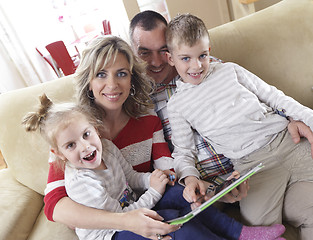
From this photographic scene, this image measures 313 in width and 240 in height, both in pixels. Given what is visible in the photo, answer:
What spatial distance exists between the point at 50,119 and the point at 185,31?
643 mm

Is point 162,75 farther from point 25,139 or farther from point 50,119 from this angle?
point 25,139

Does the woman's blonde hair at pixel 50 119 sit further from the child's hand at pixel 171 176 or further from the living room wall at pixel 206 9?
the living room wall at pixel 206 9

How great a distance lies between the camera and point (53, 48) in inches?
120

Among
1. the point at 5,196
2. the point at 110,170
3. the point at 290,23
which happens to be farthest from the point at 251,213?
the point at 5,196

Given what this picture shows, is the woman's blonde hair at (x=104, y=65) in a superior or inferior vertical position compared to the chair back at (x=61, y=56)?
superior

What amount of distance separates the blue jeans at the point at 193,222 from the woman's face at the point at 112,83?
43 cm

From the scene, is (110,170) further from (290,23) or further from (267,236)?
(290,23)

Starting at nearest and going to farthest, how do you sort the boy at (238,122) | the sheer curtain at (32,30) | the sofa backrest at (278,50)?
1. the boy at (238,122)
2. the sofa backrest at (278,50)
3. the sheer curtain at (32,30)

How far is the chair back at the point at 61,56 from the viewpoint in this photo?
304cm

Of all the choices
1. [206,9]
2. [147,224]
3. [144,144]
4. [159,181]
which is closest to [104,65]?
[144,144]

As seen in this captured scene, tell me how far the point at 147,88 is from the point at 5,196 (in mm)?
841

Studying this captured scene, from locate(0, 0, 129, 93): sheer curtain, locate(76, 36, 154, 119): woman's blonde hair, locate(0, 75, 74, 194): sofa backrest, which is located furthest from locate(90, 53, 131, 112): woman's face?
locate(0, 0, 129, 93): sheer curtain

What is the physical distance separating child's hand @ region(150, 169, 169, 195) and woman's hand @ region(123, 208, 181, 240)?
0.59 ft

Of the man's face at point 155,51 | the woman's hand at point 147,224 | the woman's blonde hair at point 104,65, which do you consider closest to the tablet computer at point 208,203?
the woman's hand at point 147,224
